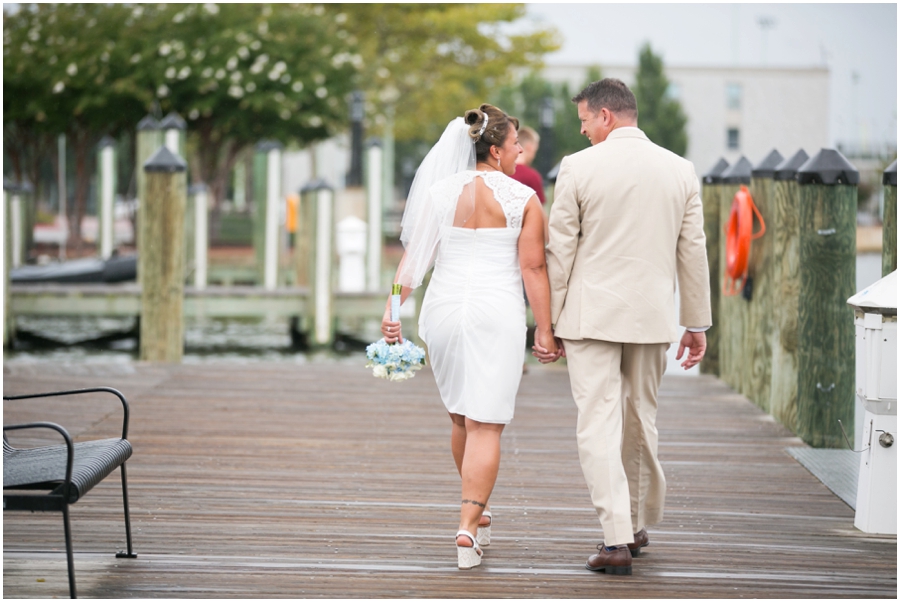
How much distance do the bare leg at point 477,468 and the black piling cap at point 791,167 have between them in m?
2.96

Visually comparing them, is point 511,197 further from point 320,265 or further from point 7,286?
point 7,286

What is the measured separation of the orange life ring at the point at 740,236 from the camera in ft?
22.2

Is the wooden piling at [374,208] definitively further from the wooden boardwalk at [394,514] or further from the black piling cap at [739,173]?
the wooden boardwalk at [394,514]

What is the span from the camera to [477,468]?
3932 millimetres

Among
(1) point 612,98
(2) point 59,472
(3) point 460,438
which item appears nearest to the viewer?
(2) point 59,472

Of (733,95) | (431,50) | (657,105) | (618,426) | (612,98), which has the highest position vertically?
(733,95)

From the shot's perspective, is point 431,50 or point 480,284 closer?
point 480,284

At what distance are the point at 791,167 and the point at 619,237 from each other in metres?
2.80

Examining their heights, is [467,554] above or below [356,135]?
below

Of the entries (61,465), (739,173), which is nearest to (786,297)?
(739,173)

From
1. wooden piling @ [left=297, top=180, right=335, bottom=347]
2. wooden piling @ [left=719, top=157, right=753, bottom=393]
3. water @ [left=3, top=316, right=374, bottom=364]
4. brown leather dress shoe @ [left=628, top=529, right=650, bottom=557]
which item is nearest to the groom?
brown leather dress shoe @ [left=628, top=529, right=650, bottom=557]

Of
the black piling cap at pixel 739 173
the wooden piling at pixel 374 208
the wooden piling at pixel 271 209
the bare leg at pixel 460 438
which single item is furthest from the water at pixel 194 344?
the bare leg at pixel 460 438

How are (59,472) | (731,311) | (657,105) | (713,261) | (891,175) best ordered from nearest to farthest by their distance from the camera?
1. (59,472)
2. (891,175)
3. (731,311)
4. (713,261)
5. (657,105)

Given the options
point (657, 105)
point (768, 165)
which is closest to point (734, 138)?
point (657, 105)
